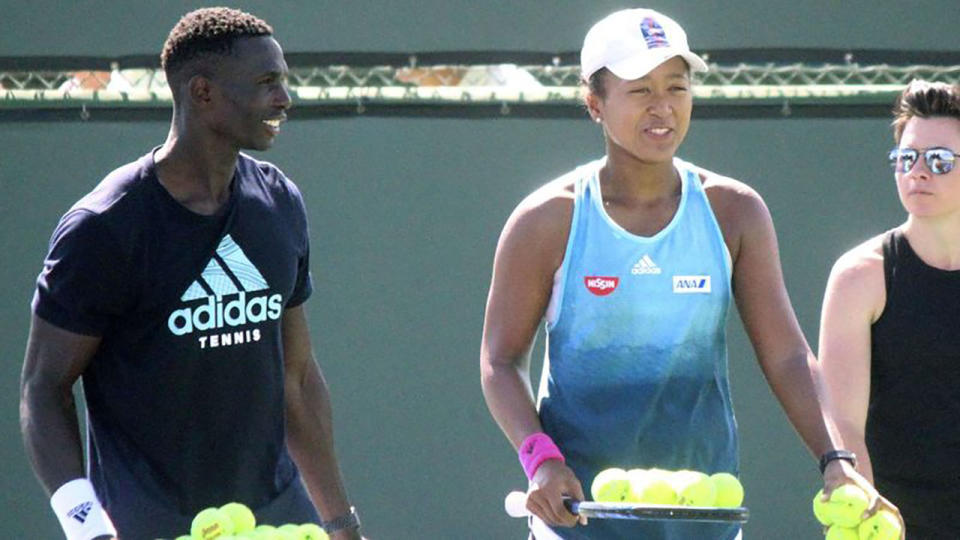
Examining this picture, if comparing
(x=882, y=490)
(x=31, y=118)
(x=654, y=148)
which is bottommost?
(x=882, y=490)

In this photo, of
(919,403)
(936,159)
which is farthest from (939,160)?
(919,403)

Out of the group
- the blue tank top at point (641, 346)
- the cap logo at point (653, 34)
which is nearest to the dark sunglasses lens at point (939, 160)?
the blue tank top at point (641, 346)

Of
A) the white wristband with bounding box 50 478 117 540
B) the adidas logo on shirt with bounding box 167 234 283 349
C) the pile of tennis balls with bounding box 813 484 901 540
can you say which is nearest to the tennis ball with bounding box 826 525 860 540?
the pile of tennis balls with bounding box 813 484 901 540

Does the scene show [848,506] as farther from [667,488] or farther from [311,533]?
[311,533]

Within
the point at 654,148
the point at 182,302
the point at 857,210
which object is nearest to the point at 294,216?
the point at 182,302

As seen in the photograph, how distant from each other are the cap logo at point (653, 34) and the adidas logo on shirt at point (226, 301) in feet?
3.41

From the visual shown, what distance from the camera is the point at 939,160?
15.5ft

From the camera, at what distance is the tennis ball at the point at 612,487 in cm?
384

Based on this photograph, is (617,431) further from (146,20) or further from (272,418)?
(146,20)

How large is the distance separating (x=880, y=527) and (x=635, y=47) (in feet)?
3.93

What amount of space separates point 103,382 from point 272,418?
42cm

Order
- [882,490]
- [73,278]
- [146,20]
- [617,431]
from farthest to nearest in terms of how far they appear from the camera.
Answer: [146,20] < [882,490] < [617,431] < [73,278]

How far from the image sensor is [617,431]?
4.13 metres

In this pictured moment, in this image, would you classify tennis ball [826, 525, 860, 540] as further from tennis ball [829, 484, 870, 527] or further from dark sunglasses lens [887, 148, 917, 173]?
dark sunglasses lens [887, 148, 917, 173]
